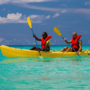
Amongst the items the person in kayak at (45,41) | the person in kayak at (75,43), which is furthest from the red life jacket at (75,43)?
the person in kayak at (45,41)

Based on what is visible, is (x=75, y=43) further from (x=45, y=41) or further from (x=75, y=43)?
(x=45, y=41)

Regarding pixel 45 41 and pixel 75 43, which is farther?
pixel 75 43

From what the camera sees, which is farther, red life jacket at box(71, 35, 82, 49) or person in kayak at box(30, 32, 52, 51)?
red life jacket at box(71, 35, 82, 49)

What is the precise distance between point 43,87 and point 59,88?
14.1 inches

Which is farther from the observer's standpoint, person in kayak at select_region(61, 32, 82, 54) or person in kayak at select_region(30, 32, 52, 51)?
person in kayak at select_region(61, 32, 82, 54)

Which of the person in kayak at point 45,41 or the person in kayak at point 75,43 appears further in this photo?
the person in kayak at point 75,43

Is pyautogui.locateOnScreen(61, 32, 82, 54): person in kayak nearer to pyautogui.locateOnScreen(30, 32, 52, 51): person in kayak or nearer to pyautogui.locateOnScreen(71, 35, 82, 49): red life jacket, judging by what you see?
pyautogui.locateOnScreen(71, 35, 82, 49): red life jacket

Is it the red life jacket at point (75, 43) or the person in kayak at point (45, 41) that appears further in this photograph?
the red life jacket at point (75, 43)

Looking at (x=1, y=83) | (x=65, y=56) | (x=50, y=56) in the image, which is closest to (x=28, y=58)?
(x=50, y=56)

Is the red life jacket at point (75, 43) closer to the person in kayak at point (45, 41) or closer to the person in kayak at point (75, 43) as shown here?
the person in kayak at point (75, 43)

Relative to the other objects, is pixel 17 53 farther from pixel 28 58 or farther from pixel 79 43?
pixel 79 43

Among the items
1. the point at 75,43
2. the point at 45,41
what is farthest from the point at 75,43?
the point at 45,41

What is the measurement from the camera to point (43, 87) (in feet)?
13.6

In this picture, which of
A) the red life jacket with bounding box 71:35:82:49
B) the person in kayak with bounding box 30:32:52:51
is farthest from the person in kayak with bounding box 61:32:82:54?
the person in kayak with bounding box 30:32:52:51
